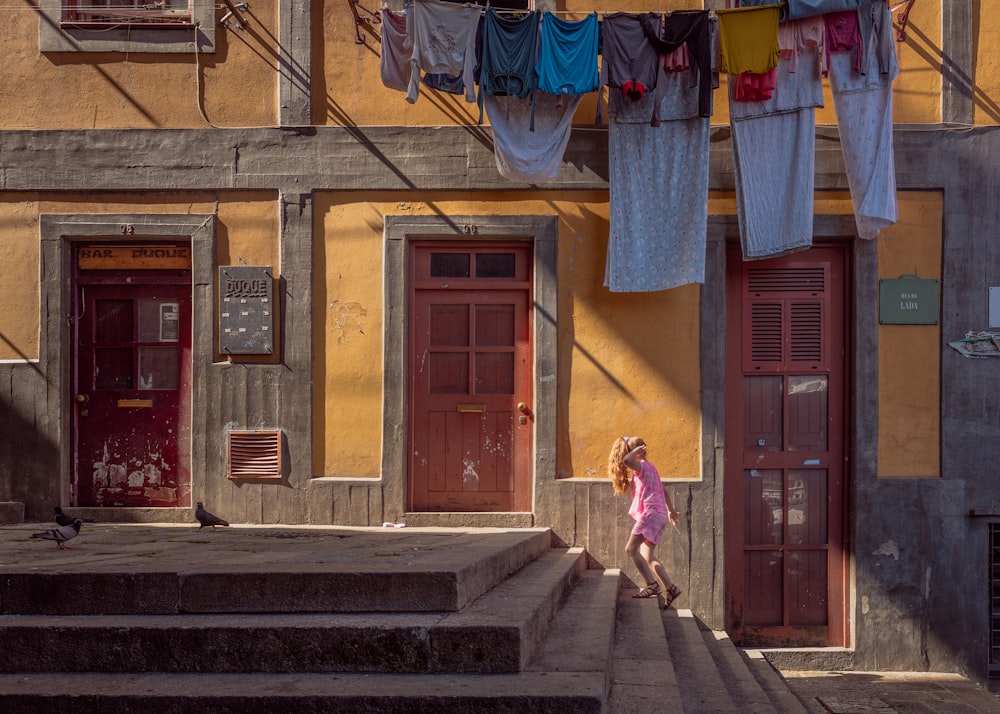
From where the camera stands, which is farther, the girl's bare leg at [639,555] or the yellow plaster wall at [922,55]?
the yellow plaster wall at [922,55]

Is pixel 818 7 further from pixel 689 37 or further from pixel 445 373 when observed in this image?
pixel 445 373

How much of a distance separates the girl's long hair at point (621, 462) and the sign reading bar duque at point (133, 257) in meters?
4.13

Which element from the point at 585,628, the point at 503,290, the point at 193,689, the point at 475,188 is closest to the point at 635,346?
the point at 503,290

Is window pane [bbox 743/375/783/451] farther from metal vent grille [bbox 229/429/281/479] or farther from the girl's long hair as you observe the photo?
metal vent grille [bbox 229/429/281/479]

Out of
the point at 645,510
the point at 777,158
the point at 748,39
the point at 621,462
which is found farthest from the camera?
the point at 777,158

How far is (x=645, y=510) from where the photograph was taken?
25.6ft

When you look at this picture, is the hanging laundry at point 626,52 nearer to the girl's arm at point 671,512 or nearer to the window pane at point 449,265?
the window pane at point 449,265

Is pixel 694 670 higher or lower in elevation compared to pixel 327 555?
lower

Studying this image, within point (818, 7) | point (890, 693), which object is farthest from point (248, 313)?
point (890, 693)

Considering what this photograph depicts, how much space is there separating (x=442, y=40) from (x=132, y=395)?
417cm

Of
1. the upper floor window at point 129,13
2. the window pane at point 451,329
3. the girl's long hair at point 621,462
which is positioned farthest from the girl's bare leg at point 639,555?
the upper floor window at point 129,13

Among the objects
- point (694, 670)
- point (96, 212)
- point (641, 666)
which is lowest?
point (694, 670)

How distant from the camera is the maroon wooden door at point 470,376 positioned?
866 centimetres

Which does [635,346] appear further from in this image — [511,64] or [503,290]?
[511,64]
